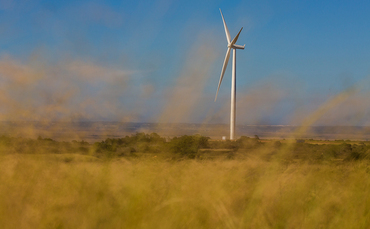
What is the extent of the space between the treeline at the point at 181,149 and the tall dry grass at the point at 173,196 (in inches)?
51.8

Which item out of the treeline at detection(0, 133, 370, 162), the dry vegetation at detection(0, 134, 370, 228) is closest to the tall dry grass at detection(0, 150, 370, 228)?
the dry vegetation at detection(0, 134, 370, 228)

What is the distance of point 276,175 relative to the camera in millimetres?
4215

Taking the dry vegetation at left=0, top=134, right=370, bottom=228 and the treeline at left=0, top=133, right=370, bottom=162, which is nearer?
the dry vegetation at left=0, top=134, right=370, bottom=228

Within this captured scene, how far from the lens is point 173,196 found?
343 centimetres

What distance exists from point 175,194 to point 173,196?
0.04 meters

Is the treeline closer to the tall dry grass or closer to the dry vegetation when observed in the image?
the dry vegetation

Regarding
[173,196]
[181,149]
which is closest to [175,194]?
[173,196]

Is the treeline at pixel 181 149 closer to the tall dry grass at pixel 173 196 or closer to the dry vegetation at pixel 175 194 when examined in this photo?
the dry vegetation at pixel 175 194

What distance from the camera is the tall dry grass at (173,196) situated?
3.03m

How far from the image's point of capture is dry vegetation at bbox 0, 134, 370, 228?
3037 millimetres

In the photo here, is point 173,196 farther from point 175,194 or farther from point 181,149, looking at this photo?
point 181,149

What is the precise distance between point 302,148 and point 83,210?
628cm

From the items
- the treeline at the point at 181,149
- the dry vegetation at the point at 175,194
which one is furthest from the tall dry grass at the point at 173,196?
the treeline at the point at 181,149

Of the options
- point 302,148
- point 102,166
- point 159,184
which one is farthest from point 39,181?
point 302,148
